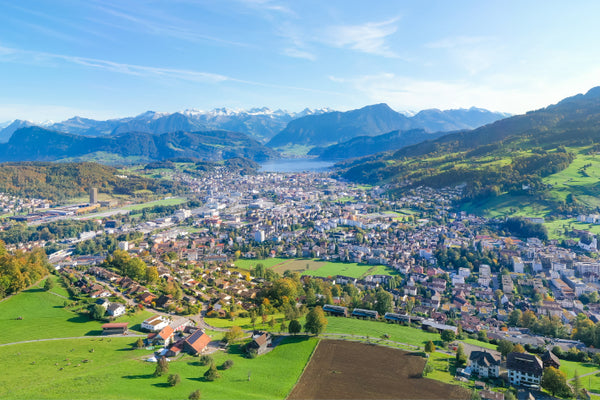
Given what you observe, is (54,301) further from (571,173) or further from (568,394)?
(571,173)

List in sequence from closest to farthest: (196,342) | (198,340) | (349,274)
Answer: (196,342) → (198,340) → (349,274)

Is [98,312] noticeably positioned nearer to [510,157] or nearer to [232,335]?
[232,335]

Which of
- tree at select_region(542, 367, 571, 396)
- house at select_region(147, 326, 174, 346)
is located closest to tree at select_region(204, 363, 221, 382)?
house at select_region(147, 326, 174, 346)

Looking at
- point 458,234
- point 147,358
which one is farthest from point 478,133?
point 147,358

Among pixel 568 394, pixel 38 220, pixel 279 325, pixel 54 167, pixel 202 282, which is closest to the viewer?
pixel 568 394

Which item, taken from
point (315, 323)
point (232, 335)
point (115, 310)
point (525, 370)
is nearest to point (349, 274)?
point (315, 323)

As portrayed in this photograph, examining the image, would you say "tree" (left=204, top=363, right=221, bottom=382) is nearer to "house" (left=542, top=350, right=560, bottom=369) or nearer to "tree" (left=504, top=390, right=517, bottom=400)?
"tree" (left=504, top=390, right=517, bottom=400)

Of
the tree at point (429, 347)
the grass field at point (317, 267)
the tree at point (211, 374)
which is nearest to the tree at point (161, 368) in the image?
the tree at point (211, 374)
